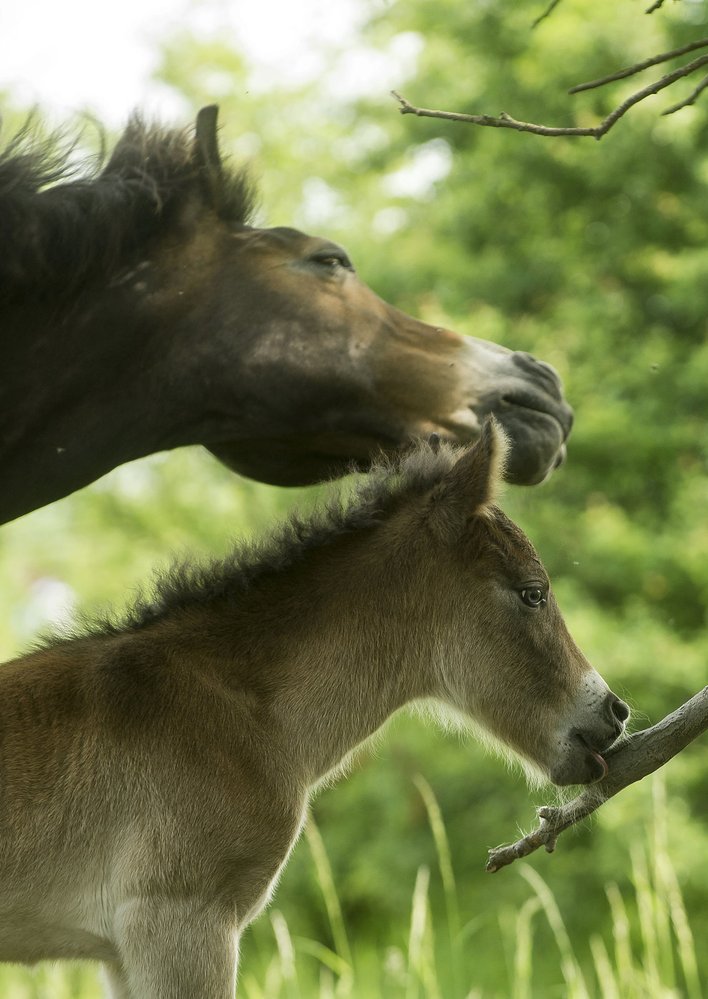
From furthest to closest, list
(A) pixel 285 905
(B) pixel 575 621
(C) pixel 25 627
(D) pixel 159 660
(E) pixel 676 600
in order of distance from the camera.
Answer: (C) pixel 25 627 → (A) pixel 285 905 → (E) pixel 676 600 → (B) pixel 575 621 → (D) pixel 159 660

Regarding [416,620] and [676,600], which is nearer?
[416,620]

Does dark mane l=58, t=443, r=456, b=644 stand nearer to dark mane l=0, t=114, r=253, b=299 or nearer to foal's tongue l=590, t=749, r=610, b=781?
foal's tongue l=590, t=749, r=610, b=781

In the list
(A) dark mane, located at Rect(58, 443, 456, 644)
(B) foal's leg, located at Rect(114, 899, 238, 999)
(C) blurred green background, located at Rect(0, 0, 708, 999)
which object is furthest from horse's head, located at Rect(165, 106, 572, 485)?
(C) blurred green background, located at Rect(0, 0, 708, 999)

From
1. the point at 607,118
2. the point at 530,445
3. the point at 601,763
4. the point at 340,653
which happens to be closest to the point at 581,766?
the point at 601,763

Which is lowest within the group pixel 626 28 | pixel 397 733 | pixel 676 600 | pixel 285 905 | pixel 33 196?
pixel 285 905

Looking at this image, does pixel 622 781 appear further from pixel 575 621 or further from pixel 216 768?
pixel 575 621

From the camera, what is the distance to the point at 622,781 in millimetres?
3064

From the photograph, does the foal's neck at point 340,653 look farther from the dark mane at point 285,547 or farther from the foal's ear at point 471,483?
the foal's ear at point 471,483

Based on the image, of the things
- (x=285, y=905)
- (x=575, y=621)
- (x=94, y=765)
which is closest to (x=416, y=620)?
(x=94, y=765)

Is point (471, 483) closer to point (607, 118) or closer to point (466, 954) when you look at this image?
point (607, 118)

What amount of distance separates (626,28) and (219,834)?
29.2 feet

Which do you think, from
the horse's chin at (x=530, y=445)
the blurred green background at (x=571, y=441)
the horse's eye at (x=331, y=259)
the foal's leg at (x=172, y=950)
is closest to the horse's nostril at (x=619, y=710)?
the horse's chin at (x=530, y=445)

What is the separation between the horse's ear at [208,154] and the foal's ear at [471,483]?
4.44 feet

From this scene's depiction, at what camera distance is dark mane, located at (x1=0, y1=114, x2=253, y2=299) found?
374 cm
